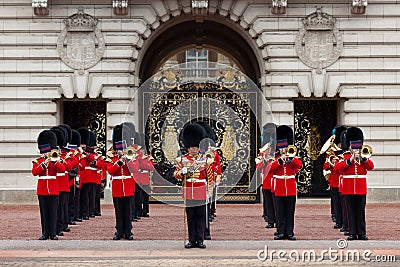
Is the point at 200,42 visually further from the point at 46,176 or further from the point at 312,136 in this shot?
the point at 46,176

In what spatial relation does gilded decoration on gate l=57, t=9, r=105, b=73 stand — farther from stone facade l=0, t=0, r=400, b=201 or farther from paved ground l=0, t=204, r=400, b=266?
paved ground l=0, t=204, r=400, b=266

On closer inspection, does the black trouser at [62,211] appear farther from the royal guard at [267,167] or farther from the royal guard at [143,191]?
the royal guard at [267,167]

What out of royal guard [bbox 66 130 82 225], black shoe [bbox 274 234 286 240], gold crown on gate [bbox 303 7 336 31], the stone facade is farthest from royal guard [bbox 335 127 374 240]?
gold crown on gate [bbox 303 7 336 31]

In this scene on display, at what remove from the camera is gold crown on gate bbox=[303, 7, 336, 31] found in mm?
22156

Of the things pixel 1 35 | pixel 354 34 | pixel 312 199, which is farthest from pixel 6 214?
pixel 354 34

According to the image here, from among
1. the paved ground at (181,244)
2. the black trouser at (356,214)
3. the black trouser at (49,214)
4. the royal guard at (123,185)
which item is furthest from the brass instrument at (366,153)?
the black trouser at (49,214)

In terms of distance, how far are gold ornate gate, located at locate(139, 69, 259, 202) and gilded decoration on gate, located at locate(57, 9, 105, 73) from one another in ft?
5.16

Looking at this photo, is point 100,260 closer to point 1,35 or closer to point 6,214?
point 6,214

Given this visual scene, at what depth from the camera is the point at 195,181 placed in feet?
43.0

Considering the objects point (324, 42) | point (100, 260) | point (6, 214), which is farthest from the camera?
point (324, 42)

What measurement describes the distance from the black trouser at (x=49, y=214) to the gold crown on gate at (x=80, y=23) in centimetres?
838

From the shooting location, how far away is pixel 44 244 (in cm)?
1351

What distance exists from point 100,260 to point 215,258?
1403 mm

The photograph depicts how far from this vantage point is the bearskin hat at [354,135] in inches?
565
